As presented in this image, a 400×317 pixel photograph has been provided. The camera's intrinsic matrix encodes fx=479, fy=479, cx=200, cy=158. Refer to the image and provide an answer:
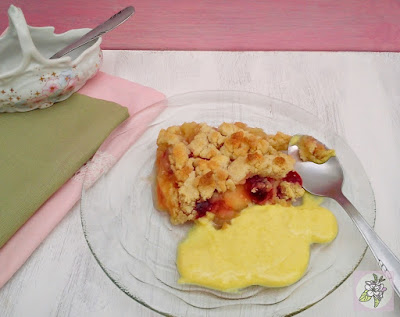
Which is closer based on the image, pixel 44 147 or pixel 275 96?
pixel 44 147

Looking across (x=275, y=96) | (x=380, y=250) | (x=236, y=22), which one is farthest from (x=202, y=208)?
(x=236, y=22)

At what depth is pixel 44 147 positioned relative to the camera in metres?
0.96

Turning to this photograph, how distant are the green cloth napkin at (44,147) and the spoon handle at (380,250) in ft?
1.70

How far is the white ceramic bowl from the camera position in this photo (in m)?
0.98

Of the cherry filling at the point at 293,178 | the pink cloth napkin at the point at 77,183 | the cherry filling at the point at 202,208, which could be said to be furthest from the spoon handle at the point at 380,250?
the pink cloth napkin at the point at 77,183

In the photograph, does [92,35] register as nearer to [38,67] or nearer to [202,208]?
[38,67]

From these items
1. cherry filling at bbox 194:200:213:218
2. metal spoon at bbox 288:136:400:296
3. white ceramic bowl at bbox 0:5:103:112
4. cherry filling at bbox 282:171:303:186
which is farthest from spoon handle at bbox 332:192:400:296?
white ceramic bowl at bbox 0:5:103:112

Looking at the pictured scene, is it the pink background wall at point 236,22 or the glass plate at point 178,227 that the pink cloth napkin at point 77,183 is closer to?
the glass plate at point 178,227

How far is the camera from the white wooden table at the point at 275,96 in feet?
2.59

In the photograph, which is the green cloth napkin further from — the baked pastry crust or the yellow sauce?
the yellow sauce

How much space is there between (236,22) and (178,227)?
816mm

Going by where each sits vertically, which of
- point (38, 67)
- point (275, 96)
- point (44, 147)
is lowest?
point (275, 96)

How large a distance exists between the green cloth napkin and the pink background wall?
0.36 meters

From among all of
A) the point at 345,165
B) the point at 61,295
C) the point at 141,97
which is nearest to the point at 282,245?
the point at 345,165
